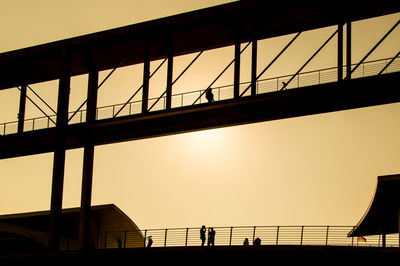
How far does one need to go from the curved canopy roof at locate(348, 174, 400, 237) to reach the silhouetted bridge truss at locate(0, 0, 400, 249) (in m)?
4.42

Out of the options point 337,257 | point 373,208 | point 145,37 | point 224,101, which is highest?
point 145,37

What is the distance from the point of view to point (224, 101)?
38844 mm

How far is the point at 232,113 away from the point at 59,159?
10.9 meters

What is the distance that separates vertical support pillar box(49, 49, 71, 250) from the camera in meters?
42.0

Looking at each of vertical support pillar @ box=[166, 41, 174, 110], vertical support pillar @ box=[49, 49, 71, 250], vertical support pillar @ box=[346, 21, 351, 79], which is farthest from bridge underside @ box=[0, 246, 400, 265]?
vertical support pillar @ box=[346, 21, 351, 79]

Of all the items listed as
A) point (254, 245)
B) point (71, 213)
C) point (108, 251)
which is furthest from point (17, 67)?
point (254, 245)

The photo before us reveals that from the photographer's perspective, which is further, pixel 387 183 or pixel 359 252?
pixel 387 183

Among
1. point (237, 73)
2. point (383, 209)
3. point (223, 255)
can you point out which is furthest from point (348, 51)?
point (223, 255)

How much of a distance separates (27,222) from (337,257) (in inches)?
1149

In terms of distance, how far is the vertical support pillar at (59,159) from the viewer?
4197 centimetres

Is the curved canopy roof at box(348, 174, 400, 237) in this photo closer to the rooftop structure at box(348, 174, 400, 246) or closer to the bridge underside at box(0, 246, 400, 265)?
the rooftop structure at box(348, 174, 400, 246)

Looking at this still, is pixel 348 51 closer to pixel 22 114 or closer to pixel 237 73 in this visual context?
pixel 237 73

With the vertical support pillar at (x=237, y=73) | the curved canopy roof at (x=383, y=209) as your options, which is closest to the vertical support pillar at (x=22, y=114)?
the vertical support pillar at (x=237, y=73)

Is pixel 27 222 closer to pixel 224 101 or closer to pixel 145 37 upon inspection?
pixel 145 37
